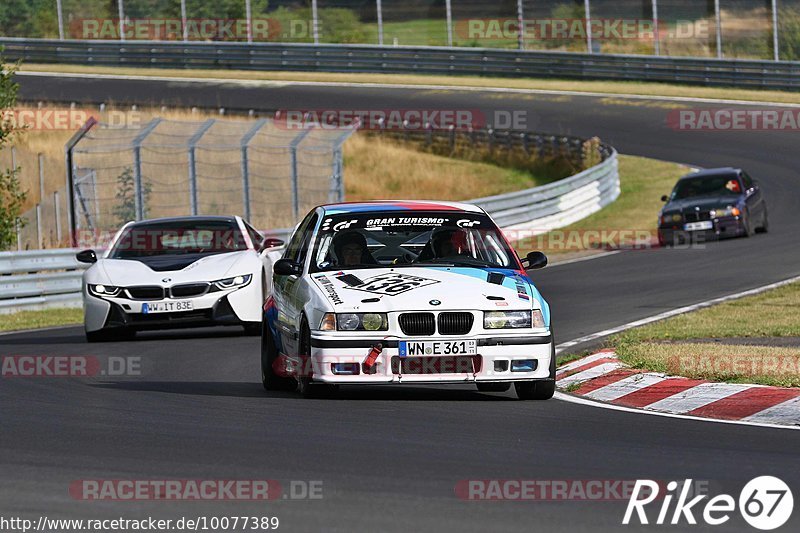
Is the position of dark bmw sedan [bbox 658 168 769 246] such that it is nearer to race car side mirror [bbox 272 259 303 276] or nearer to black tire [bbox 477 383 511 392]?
black tire [bbox 477 383 511 392]

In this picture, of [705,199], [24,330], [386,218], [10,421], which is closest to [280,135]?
[705,199]

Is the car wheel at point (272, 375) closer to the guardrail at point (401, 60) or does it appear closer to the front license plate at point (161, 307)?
the front license plate at point (161, 307)

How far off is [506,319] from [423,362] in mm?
642

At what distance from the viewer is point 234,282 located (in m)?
15.8

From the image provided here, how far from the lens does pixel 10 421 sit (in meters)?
9.57

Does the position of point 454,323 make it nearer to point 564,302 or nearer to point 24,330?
point 564,302

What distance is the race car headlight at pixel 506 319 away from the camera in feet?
33.6

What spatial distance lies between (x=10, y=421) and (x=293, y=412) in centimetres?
177

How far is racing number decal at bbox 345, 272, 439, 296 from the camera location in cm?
1035

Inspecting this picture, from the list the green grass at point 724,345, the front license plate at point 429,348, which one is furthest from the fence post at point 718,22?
the front license plate at point 429,348

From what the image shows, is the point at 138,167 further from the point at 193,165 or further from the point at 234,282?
the point at 234,282

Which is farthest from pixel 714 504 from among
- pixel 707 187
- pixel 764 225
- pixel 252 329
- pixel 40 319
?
pixel 707 187

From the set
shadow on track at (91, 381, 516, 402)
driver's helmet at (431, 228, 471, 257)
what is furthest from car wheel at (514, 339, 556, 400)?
driver's helmet at (431, 228, 471, 257)

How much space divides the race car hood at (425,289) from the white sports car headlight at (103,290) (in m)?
Answer: 5.08
